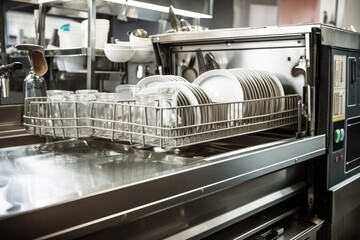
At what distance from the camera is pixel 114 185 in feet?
2.29

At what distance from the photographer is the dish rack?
93cm

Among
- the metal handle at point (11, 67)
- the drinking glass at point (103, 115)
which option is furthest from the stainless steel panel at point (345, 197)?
the metal handle at point (11, 67)

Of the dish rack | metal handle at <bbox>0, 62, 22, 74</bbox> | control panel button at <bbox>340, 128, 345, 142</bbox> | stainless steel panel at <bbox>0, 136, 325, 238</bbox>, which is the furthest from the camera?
control panel button at <bbox>340, 128, 345, 142</bbox>

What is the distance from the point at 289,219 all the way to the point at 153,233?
0.62 metres

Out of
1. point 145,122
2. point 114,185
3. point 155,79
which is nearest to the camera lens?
point 114,185

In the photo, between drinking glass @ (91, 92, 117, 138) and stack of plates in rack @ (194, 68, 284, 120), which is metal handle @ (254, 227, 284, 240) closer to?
stack of plates in rack @ (194, 68, 284, 120)

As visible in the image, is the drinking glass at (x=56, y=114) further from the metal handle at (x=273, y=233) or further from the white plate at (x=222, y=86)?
the metal handle at (x=273, y=233)

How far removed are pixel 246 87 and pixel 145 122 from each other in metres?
0.46

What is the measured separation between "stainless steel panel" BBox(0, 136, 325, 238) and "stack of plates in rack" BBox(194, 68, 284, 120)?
0.62 feet

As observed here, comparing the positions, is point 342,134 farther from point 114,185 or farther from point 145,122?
point 114,185

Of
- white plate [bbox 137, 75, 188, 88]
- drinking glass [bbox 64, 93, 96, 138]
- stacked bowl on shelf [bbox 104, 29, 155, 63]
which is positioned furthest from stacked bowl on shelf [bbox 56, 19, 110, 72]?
drinking glass [bbox 64, 93, 96, 138]

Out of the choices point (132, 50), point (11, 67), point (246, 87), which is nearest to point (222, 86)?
point (246, 87)

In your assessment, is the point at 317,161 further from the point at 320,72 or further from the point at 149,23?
the point at 149,23

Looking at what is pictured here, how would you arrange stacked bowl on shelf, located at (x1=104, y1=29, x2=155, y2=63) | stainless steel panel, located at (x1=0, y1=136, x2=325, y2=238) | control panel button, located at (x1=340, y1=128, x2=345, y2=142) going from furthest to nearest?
1. stacked bowl on shelf, located at (x1=104, y1=29, x2=155, y2=63)
2. control panel button, located at (x1=340, y1=128, x2=345, y2=142)
3. stainless steel panel, located at (x1=0, y1=136, x2=325, y2=238)
